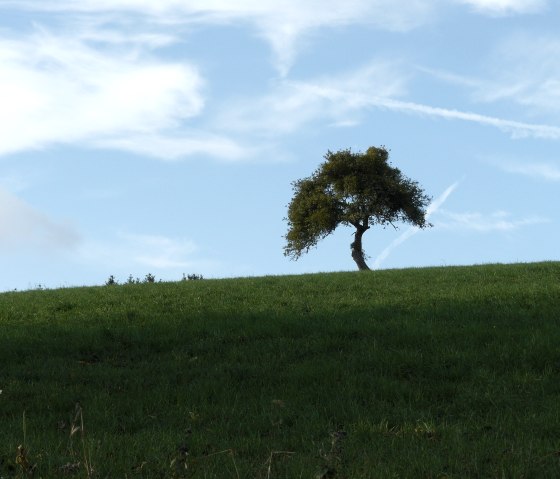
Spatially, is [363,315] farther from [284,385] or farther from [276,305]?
[284,385]

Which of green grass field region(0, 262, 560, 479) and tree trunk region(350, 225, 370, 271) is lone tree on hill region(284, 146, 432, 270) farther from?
green grass field region(0, 262, 560, 479)

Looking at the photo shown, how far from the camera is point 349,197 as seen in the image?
59.8 m

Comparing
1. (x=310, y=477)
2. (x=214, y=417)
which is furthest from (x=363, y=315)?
(x=310, y=477)

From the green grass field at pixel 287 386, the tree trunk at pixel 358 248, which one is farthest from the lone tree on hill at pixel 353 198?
the green grass field at pixel 287 386

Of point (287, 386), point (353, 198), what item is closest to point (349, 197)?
point (353, 198)

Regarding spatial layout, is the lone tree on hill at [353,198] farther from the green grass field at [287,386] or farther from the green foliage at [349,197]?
the green grass field at [287,386]

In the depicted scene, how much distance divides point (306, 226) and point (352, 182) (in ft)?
17.8

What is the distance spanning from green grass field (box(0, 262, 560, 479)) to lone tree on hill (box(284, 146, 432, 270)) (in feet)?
114

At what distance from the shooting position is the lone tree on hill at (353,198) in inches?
2324

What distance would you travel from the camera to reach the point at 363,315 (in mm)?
19453

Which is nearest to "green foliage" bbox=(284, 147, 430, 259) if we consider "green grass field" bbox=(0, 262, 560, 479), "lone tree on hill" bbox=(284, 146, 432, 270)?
"lone tree on hill" bbox=(284, 146, 432, 270)

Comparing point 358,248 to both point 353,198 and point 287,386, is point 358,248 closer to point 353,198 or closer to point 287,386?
point 353,198

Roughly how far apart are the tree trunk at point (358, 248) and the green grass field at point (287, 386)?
114 ft

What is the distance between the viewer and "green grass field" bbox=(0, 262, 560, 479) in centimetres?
849
